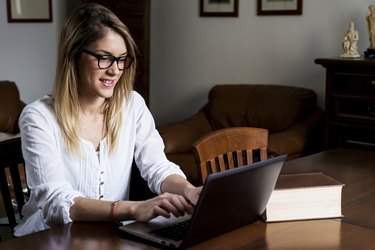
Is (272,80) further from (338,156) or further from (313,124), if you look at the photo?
(338,156)

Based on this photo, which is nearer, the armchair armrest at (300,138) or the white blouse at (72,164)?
the white blouse at (72,164)

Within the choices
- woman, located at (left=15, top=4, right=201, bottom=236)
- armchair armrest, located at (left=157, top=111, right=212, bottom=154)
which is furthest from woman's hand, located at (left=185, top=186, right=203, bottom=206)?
armchair armrest, located at (left=157, top=111, right=212, bottom=154)

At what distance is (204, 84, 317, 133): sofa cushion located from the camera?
171 inches

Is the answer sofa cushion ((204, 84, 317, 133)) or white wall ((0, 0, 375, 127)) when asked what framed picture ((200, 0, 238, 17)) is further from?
sofa cushion ((204, 84, 317, 133))

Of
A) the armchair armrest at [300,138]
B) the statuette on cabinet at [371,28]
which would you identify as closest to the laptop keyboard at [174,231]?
the armchair armrest at [300,138]

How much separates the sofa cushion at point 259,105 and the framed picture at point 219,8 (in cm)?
59

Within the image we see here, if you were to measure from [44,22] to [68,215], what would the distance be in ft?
13.8

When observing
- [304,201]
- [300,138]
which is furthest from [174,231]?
[300,138]

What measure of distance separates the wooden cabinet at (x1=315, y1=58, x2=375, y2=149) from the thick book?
2.05m

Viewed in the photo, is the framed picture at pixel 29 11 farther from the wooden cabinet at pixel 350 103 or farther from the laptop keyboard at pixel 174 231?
the laptop keyboard at pixel 174 231

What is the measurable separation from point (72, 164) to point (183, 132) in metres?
2.79

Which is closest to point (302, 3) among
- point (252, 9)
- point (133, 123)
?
point (252, 9)

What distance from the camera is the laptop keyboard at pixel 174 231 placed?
1.45 metres

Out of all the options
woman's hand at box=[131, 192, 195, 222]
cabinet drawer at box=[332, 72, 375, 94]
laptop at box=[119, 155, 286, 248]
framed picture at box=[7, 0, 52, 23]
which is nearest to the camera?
laptop at box=[119, 155, 286, 248]
